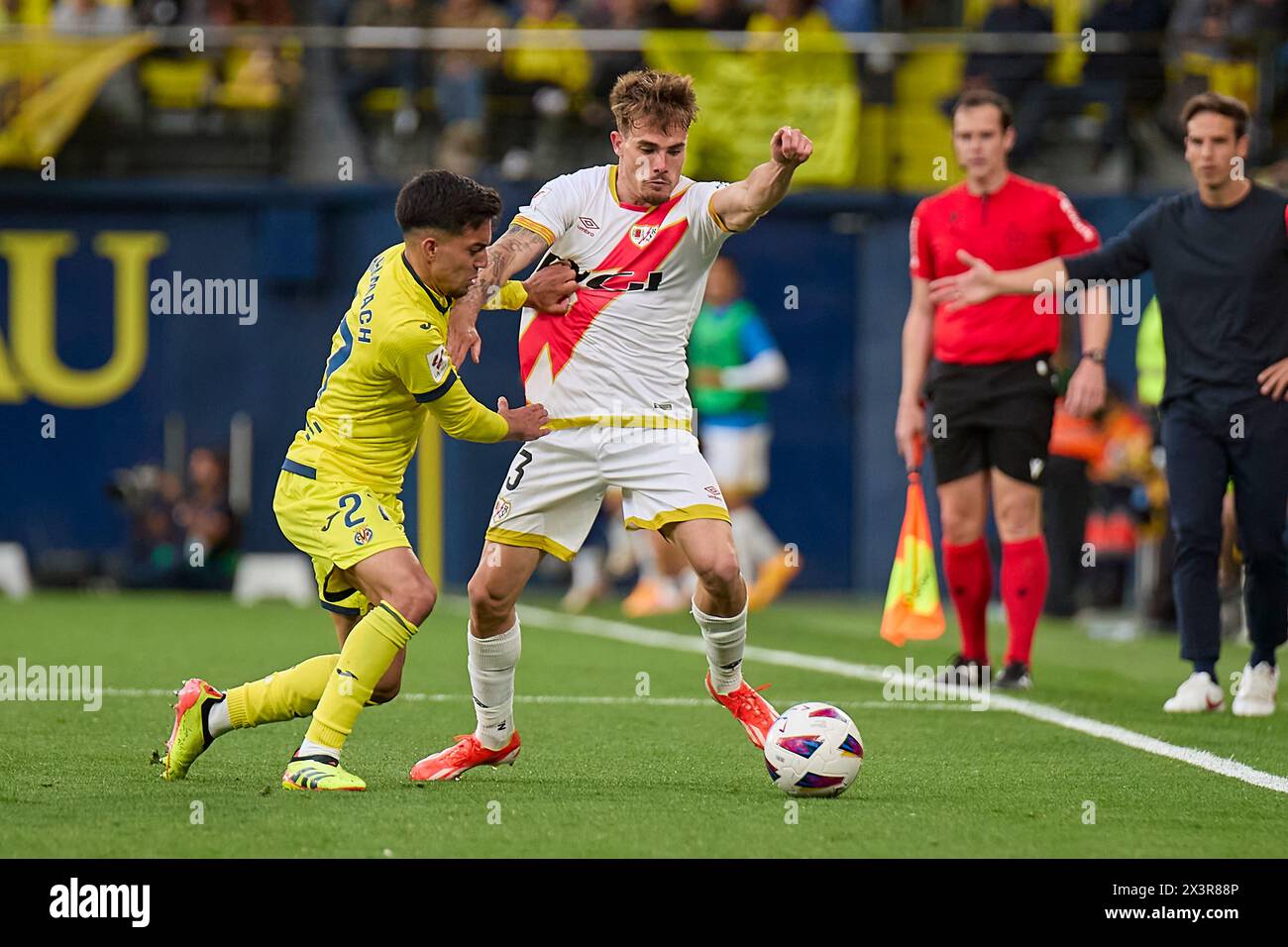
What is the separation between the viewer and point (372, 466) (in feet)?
20.9

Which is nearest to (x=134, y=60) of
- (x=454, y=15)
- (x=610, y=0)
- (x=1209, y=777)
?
(x=454, y=15)

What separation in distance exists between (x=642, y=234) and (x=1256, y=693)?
11.3 feet

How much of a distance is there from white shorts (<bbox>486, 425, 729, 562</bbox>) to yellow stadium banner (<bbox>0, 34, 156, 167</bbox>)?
35.3 feet

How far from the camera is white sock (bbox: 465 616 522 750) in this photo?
671 centimetres

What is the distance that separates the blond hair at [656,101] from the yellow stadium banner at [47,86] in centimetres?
1078

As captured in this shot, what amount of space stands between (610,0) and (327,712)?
39.3 ft

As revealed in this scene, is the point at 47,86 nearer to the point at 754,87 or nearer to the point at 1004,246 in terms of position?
the point at 754,87

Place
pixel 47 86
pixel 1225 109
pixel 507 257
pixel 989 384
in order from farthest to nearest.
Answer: pixel 47 86
pixel 989 384
pixel 1225 109
pixel 507 257

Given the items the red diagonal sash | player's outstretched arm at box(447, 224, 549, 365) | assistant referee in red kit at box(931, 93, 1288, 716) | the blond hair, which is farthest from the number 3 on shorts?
→ assistant referee in red kit at box(931, 93, 1288, 716)

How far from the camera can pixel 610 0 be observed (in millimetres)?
17141

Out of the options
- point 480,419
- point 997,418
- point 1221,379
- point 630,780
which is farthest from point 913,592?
point 480,419

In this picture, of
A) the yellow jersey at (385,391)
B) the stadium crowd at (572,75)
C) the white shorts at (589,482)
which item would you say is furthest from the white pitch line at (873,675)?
the stadium crowd at (572,75)

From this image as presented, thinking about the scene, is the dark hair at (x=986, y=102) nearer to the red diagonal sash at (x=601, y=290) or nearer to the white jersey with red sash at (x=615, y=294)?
the white jersey with red sash at (x=615, y=294)
